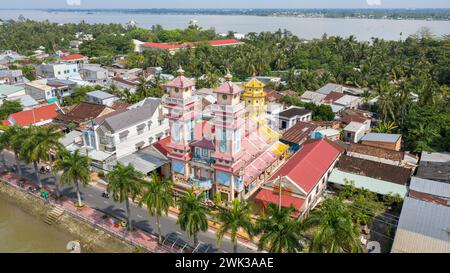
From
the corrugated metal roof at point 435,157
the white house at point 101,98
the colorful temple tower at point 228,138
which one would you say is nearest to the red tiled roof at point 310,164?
the colorful temple tower at point 228,138

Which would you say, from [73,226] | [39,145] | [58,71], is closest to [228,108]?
[73,226]

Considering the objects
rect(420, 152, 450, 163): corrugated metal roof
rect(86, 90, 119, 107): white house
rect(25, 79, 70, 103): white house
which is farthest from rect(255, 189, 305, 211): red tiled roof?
rect(25, 79, 70, 103): white house

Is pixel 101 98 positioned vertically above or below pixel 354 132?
→ above

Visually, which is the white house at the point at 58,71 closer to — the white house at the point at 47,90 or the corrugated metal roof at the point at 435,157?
the white house at the point at 47,90

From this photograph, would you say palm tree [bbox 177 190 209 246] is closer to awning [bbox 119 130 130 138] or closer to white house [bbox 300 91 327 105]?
awning [bbox 119 130 130 138]

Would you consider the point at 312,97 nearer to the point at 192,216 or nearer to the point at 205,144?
the point at 205,144
